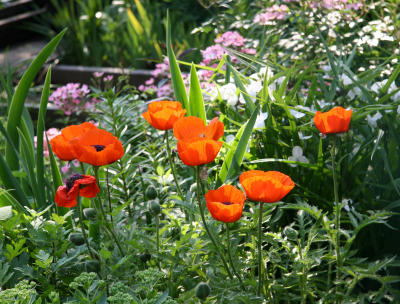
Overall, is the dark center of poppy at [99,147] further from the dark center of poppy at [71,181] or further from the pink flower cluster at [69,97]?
the pink flower cluster at [69,97]

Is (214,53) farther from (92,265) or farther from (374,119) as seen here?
(92,265)

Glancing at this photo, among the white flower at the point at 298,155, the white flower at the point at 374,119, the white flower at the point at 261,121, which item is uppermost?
the white flower at the point at 261,121

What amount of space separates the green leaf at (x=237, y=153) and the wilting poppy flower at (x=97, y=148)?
435 millimetres

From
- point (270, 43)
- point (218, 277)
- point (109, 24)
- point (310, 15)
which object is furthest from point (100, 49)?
point (218, 277)

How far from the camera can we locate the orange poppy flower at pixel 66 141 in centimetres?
124

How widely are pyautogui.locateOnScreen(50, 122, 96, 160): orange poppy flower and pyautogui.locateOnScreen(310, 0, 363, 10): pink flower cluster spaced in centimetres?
144

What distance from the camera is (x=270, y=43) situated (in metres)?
2.63

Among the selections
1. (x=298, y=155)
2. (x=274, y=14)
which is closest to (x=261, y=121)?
(x=298, y=155)

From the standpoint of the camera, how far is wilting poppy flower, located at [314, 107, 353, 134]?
118cm

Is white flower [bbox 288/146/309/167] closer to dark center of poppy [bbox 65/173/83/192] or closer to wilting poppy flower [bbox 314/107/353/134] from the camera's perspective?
wilting poppy flower [bbox 314/107/353/134]

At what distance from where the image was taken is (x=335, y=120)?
118cm

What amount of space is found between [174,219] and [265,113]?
55 cm

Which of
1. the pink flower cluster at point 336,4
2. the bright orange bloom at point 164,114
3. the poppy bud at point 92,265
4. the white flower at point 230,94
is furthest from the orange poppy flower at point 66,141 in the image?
the pink flower cluster at point 336,4

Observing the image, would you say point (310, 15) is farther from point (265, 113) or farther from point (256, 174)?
point (256, 174)
